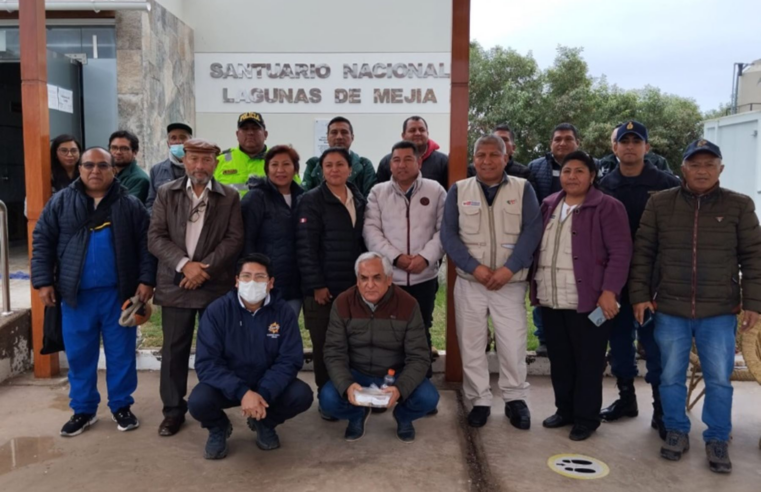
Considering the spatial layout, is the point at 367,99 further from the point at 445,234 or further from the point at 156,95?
the point at 445,234

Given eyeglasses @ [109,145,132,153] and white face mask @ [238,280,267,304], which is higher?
eyeglasses @ [109,145,132,153]

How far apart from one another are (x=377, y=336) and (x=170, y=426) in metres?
1.43

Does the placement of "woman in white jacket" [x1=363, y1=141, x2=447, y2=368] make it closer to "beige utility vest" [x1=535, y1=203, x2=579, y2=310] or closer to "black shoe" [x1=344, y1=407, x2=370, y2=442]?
"beige utility vest" [x1=535, y1=203, x2=579, y2=310]

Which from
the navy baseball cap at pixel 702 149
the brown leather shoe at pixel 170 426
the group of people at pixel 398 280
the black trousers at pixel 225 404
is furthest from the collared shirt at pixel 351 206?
the navy baseball cap at pixel 702 149

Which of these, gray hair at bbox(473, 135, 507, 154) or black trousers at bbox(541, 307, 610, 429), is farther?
gray hair at bbox(473, 135, 507, 154)

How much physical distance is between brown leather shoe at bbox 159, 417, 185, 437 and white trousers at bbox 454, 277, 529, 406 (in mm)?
1907

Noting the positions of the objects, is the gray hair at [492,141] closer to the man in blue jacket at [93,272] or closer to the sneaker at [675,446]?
the sneaker at [675,446]

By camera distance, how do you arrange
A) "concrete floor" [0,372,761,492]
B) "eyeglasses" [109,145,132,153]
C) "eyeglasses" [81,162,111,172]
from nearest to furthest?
"concrete floor" [0,372,761,492] < "eyeglasses" [81,162,111,172] < "eyeglasses" [109,145,132,153]

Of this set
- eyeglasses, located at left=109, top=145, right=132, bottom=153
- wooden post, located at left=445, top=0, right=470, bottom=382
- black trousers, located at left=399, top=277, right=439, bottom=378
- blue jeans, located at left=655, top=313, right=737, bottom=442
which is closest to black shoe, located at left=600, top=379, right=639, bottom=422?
blue jeans, located at left=655, top=313, right=737, bottom=442

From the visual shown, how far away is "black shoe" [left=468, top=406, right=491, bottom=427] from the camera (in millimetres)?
4102

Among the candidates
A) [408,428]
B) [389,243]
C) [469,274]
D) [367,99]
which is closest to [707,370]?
[469,274]

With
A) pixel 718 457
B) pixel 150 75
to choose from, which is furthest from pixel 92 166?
pixel 150 75

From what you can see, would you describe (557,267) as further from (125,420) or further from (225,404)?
(125,420)

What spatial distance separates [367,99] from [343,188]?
5837mm
